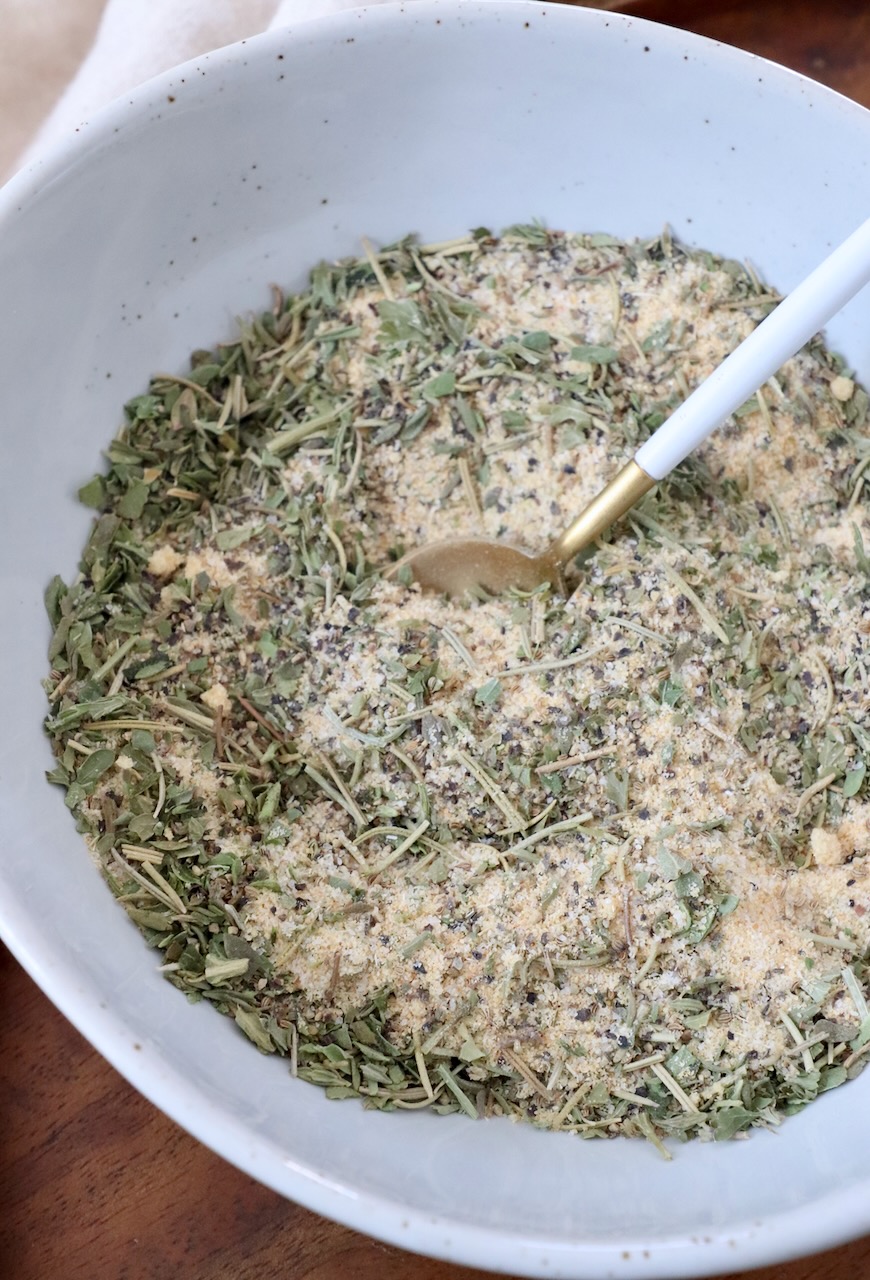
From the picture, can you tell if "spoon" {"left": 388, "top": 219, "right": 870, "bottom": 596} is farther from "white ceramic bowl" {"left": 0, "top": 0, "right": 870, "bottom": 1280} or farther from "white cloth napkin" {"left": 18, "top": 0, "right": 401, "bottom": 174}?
"white cloth napkin" {"left": 18, "top": 0, "right": 401, "bottom": 174}

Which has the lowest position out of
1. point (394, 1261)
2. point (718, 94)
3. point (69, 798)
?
point (394, 1261)

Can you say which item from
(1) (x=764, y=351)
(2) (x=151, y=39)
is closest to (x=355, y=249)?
(2) (x=151, y=39)

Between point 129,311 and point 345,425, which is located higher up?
point 129,311

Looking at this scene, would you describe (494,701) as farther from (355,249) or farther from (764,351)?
(355,249)

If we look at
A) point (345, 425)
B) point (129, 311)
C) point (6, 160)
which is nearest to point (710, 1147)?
point (345, 425)

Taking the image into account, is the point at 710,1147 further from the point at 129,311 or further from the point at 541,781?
the point at 129,311
